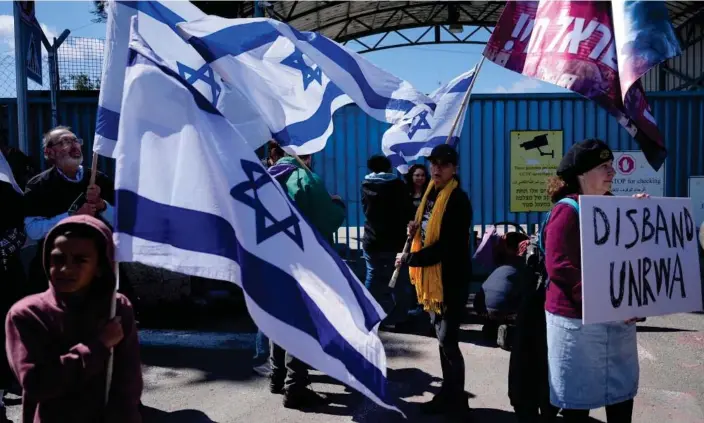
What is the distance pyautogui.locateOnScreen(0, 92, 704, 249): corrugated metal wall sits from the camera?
30.6 feet

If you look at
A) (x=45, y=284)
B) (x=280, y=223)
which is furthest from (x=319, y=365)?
(x=45, y=284)

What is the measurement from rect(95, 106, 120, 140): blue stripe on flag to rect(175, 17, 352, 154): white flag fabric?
0.93m

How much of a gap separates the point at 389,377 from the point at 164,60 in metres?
3.23

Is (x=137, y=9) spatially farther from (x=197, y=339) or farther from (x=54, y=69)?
(x=54, y=69)

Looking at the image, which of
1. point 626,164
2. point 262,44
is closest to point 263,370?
point 262,44

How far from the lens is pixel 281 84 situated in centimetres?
429

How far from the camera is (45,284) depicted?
3.94m

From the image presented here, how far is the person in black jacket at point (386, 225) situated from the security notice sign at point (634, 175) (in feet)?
13.5

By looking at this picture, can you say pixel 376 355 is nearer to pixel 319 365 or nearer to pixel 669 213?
pixel 319 365

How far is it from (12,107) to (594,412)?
8.41m

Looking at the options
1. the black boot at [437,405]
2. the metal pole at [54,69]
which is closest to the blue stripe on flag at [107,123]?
the black boot at [437,405]

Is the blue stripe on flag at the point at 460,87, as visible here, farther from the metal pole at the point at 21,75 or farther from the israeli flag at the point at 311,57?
the metal pole at the point at 21,75

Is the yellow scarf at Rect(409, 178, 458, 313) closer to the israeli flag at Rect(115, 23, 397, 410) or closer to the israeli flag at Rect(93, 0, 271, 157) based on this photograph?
the israeli flag at Rect(93, 0, 271, 157)

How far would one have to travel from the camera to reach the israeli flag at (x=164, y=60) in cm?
265
